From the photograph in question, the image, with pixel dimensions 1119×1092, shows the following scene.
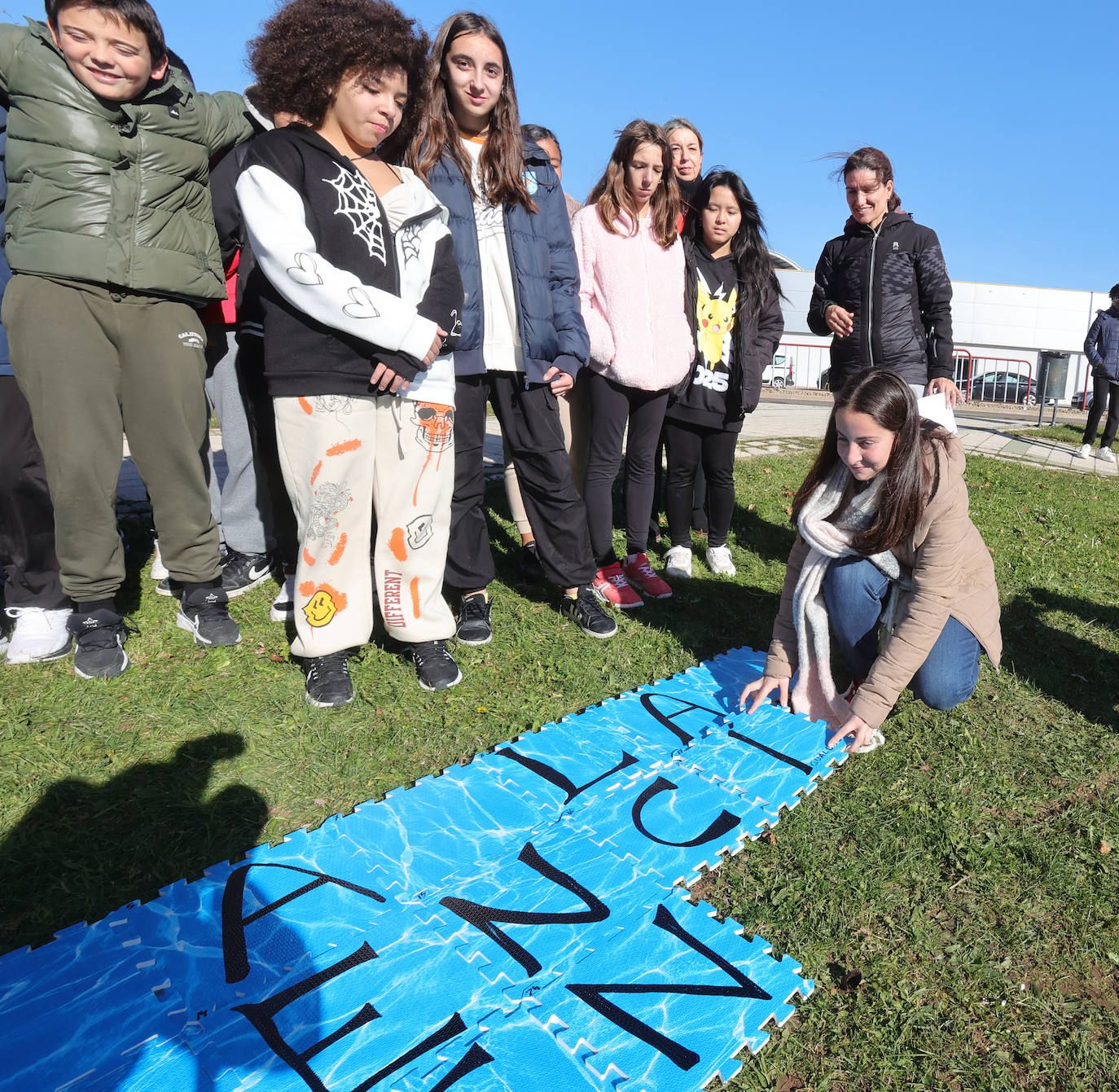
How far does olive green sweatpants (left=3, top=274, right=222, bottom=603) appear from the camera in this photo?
2.71 m

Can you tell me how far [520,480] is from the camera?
3518 mm

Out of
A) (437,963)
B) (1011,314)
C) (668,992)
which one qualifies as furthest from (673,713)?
(1011,314)

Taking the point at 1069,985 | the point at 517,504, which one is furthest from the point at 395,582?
the point at 1069,985

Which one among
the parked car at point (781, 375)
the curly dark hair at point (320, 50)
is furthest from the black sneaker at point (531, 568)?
the parked car at point (781, 375)

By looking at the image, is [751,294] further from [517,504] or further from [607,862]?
[607,862]

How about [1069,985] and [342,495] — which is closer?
[1069,985]

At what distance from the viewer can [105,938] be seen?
6.04 ft

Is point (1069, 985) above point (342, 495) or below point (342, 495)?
below

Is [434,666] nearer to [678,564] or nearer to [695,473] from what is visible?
[678,564]

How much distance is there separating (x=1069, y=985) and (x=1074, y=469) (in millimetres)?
8200

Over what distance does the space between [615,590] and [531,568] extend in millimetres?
532

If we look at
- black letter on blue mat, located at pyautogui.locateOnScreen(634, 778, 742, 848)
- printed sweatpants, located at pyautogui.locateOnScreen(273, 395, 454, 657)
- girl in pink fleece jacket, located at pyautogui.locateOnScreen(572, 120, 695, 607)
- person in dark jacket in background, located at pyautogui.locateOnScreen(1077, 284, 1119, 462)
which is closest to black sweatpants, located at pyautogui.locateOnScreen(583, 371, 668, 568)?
girl in pink fleece jacket, located at pyautogui.locateOnScreen(572, 120, 695, 607)

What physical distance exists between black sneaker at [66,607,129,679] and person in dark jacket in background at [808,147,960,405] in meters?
3.49

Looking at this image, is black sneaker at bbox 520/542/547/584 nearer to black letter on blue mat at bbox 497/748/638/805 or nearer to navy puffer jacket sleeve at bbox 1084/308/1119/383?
black letter on blue mat at bbox 497/748/638/805
